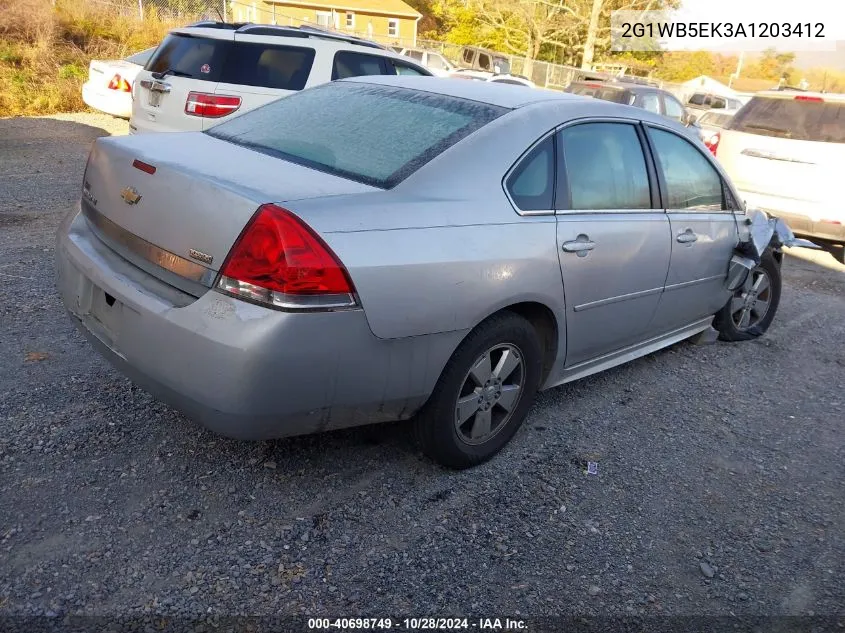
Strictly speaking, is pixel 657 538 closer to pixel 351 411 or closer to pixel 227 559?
pixel 351 411

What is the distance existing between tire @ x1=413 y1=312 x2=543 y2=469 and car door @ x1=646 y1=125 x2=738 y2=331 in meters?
1.24

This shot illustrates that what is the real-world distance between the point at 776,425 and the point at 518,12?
122 ft

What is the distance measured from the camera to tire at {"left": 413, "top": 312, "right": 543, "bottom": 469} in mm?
3021

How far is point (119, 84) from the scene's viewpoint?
1114cm

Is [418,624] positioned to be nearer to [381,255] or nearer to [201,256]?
[381,255]

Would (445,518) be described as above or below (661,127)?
below

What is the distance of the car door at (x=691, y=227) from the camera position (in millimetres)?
4145

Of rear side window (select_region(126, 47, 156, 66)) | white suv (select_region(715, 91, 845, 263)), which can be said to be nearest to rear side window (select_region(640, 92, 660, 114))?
white suv (select_region(715, 91, 845, 263))

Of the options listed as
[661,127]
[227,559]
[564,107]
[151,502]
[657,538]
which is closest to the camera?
[227,559]

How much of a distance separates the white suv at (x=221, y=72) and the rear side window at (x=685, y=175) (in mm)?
4522

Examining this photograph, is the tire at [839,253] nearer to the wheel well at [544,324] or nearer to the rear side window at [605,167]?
the rear side window at [605,167]

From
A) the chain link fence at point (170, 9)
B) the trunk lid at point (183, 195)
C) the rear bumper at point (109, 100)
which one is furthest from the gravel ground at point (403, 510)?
the chain link fence at point (170, 9)

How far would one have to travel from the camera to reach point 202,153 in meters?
3.09

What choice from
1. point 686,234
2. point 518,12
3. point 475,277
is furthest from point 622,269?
point 518,12
